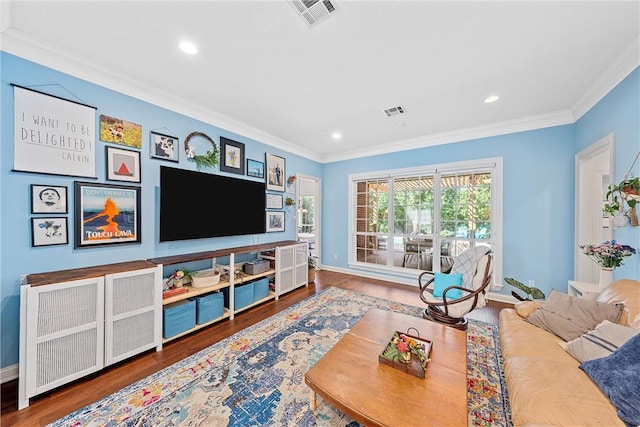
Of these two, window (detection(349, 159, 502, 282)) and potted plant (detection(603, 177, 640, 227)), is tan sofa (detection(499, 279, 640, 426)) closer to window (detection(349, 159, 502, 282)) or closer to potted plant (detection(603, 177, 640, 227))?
potted plant (detection(603, 177, 640, 227))

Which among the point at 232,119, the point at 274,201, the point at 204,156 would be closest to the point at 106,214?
the point at 204,156

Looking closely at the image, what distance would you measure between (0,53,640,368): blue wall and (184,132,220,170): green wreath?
72 millimetres

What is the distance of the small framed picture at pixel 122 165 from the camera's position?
2.28 meters

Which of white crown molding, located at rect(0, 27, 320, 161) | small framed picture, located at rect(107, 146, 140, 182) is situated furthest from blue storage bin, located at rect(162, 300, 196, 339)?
white crown molding, located at rect(0, 27, 320, 161)

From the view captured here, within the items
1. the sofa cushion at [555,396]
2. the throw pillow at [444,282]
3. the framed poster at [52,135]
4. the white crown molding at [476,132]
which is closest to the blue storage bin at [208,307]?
the framed poster at [52,135]

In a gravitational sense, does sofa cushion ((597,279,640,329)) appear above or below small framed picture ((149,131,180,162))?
below

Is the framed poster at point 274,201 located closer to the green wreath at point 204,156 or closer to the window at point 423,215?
the green wreath at point 204,156

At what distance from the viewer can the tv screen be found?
8.54ft

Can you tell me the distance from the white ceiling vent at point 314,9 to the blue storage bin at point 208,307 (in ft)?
9.49

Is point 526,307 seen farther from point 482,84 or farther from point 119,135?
point 119,135

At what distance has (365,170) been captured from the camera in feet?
16.1

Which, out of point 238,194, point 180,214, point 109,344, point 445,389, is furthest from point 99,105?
point 445,389

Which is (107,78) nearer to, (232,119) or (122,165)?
(122,165)

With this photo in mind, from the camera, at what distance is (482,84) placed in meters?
2.43
